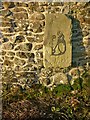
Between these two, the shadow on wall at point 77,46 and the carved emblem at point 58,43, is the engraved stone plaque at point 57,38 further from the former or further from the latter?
the shadow on wall at point 77,46

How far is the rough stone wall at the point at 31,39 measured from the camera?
296 inches

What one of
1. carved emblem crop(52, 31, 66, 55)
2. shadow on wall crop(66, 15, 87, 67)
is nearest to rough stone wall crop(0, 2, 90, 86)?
shadow on wall crop(66, 15, 87, 67)

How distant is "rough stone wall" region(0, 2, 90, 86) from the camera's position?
7.52 m

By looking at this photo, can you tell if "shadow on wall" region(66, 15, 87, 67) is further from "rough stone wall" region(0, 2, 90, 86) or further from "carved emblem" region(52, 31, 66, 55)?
"carved emblem" region(52, 31, 66, 55)

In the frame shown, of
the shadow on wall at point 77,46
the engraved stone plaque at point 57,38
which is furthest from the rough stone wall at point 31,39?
the engraved stone plaque at point 57,38

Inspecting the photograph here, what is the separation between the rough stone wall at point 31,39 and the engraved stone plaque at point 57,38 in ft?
0.36

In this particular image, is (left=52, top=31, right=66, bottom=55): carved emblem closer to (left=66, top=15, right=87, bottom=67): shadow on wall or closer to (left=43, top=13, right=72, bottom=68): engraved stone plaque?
(left=43, top=13, right=72, bottom=68): engraved stone plaque

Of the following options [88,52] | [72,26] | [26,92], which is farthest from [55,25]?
[26,92]

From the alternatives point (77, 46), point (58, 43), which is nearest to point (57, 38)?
point (58, 43)

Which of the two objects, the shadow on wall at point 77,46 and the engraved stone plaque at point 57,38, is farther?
the shadow on wall at point 77,46

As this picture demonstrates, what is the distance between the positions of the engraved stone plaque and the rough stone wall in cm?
11

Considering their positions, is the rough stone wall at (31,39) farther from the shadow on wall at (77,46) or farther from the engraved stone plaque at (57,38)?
the engraved stone plaque at (57,38)

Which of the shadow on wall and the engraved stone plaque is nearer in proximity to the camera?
the engraved stone plaque

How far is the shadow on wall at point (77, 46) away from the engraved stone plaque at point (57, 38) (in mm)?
110
